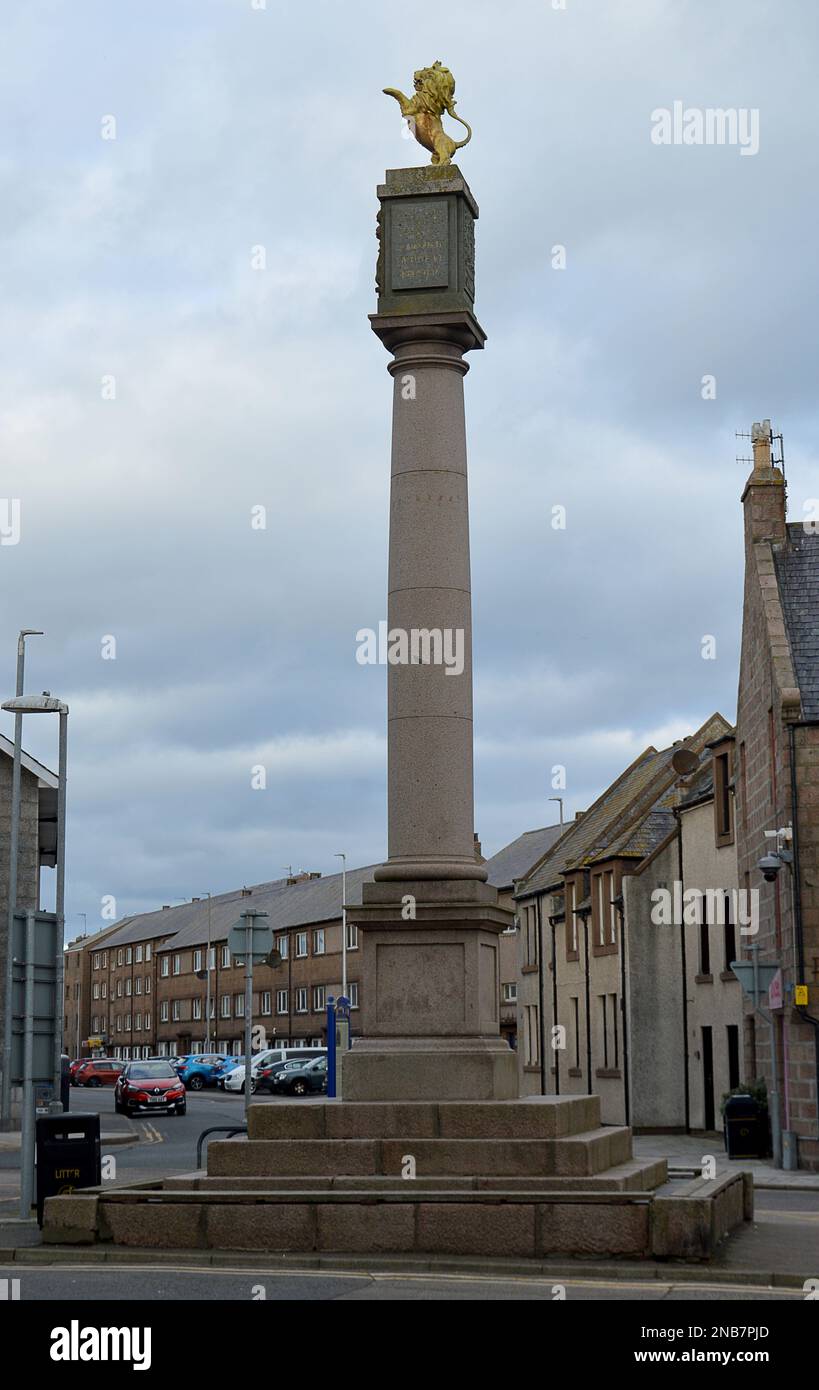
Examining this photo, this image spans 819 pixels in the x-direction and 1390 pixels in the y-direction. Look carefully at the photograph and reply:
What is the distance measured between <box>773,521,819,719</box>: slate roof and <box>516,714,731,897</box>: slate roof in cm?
1367

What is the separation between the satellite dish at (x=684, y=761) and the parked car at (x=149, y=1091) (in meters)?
17.8

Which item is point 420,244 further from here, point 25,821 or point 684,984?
point 25,821

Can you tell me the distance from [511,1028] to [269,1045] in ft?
76.2

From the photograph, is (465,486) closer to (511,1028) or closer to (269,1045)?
Answer: (511,1028)

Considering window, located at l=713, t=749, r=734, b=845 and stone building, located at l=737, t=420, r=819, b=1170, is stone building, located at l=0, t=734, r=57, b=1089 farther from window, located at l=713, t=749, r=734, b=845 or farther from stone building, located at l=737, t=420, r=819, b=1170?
stone building, located at l=737, t=420, r=819, b=1170

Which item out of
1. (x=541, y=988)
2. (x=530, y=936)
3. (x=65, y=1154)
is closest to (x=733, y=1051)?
(x=541, y=988)

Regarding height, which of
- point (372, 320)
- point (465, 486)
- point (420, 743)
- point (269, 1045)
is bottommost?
point (269, 1045)

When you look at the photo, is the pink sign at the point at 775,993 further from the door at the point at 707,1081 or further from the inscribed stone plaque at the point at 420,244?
the inscribed stone plaque at the point at 420,244

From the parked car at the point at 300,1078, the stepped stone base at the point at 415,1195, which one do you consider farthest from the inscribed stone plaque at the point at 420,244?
Answer: the parked car at the point at 300,1078

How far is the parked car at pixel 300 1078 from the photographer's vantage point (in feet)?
189

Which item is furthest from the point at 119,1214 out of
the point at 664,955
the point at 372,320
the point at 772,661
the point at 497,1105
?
the point at 664,955

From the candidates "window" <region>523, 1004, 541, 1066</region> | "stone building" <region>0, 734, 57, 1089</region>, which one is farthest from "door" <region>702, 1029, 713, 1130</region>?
"stone building" <region>0, 734, 57, 1089</region>

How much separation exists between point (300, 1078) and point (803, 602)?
32699 millimetres
